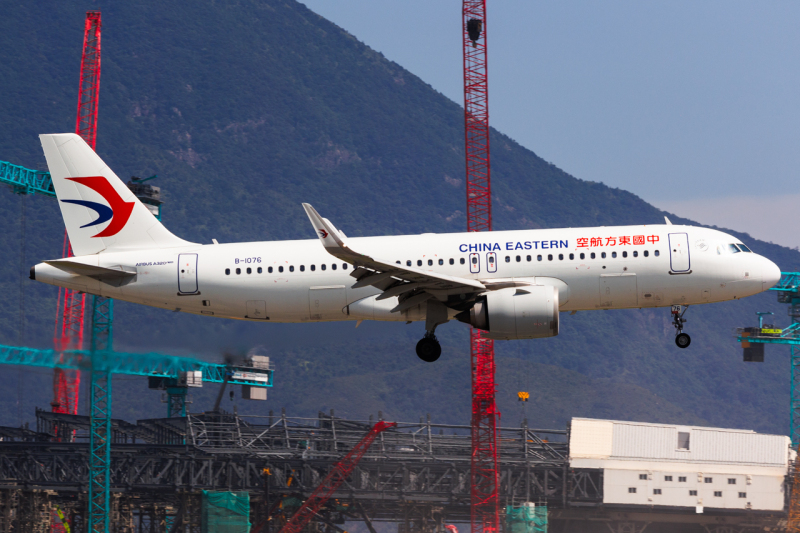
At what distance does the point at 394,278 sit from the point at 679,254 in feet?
42.7

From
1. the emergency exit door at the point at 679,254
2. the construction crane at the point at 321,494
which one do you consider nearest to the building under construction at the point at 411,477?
the construction crane at the point at 321,494

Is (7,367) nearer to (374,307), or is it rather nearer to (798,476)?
(374,307)

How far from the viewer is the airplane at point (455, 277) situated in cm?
4647

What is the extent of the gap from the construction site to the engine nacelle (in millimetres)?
63261

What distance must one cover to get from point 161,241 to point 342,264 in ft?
31.5

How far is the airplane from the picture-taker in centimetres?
4647

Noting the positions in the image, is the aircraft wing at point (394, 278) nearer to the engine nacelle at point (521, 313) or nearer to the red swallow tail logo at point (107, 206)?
the engine nacelle at point (521, 313)

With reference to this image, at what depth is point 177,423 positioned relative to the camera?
417 feet

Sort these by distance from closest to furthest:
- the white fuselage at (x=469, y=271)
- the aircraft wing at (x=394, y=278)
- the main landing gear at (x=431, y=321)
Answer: the aircraft wing at (x=394, y=278) → the main landing gear at (x=431, y=321) → the white fuselage at (x=469, y=271)

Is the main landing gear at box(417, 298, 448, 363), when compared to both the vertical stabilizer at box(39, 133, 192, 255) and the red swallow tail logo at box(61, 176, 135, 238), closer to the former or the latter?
the vertical stabilizer at box(39, 133, 192, 255)

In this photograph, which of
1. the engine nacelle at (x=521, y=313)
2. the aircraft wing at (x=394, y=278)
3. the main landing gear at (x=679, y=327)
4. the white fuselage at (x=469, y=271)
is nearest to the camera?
the aircraft wing at (x=394, y=278)

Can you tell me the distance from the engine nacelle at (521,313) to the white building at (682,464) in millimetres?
80245

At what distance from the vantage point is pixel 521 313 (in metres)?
45.7

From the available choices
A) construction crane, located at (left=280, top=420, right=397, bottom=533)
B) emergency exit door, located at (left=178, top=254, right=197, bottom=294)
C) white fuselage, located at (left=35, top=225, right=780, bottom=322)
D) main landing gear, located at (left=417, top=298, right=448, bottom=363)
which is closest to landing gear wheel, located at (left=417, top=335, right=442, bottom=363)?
main landing gear, located at (left=417, top=298, right=448, bottom=363)
